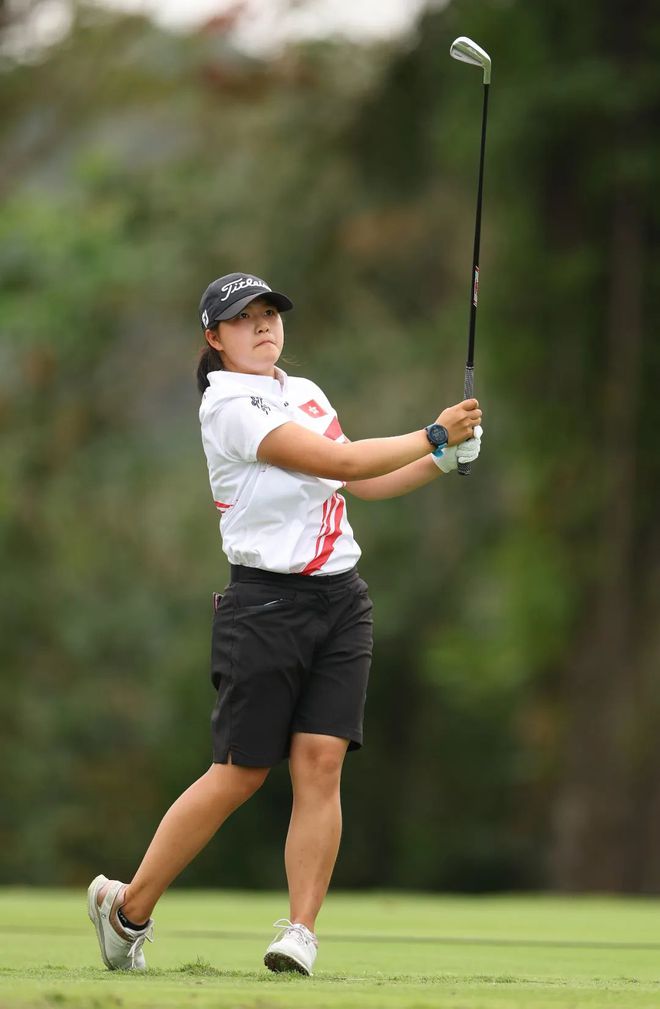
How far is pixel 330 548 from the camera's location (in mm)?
4922

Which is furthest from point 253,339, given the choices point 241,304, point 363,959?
point 363,959

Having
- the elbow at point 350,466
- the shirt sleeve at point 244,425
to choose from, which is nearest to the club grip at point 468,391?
the elbow at point 350,466

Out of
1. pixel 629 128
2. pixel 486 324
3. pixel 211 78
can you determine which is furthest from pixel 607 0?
pixel 211 78

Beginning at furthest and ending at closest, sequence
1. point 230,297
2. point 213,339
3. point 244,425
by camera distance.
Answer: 1. point 213,339
2. point 230,297
3. point 244,425

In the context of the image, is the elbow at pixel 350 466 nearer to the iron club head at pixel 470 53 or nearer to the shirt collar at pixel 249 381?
the shirt collar at pixel 249 381

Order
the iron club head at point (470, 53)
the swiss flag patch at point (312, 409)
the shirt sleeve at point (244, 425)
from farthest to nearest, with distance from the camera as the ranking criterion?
the iron club head at point (470, 53) → the swiss flag patch at point (312, 409) → the shirt sleeve at point (244, 425)

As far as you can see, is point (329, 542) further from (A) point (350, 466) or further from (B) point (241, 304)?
(B) point (241, 304)

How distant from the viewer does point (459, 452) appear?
16.2 feet


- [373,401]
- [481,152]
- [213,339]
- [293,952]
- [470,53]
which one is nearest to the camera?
[293,952]

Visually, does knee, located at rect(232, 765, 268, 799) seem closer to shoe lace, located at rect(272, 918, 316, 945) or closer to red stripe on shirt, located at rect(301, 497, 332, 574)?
shoe lace, located at rect(272, 918, 316, 945)

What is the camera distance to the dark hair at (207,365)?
204 inches

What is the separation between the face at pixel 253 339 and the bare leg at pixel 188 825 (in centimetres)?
112

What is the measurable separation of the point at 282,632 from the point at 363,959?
135 cm

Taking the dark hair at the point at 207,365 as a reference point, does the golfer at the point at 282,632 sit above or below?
below
